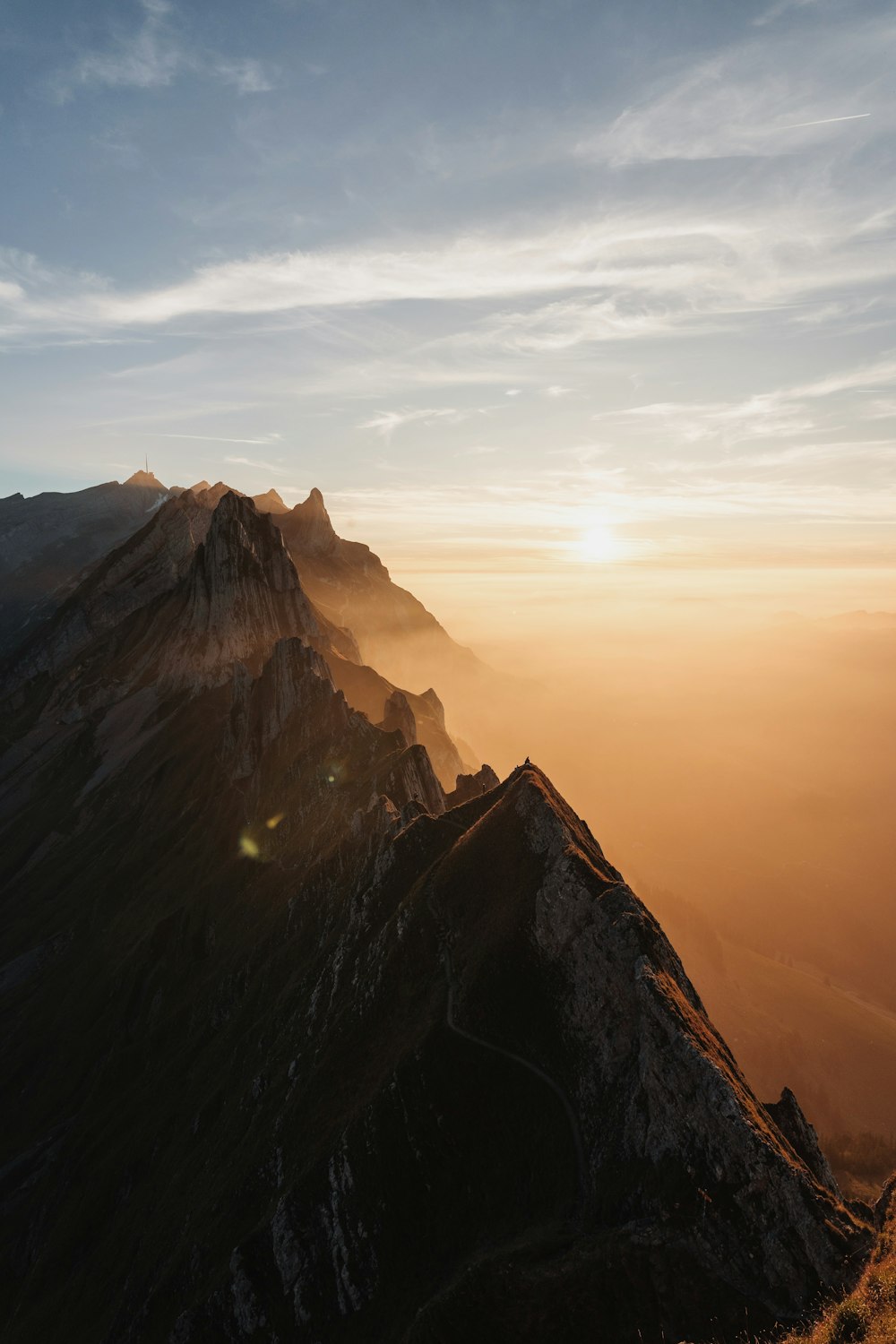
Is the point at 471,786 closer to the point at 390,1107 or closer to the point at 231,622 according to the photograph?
the point at 390,1107

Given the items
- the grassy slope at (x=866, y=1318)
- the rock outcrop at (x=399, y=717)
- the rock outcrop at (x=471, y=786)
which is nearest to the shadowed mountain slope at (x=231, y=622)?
the rock outcrop at (x=399, y=717)

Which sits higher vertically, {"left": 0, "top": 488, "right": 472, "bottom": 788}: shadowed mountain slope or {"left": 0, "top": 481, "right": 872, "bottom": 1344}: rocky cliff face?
{"left": 0, "top": 488, "right": 472, "bottom": 788}: shadowed mountain slope

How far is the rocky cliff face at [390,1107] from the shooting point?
105ft

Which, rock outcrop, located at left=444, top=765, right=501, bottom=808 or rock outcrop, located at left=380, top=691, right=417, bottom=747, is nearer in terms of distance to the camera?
rock outcrop, located at left=444, top=765, right=501, bottom=808

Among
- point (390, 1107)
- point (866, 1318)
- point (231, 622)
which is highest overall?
point (231, 622)

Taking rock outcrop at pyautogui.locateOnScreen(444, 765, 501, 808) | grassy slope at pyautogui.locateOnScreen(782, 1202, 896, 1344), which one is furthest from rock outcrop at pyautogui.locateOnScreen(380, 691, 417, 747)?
grassy slope at pyautogui.locateOnScreen(782, 1202, 896, 1344)

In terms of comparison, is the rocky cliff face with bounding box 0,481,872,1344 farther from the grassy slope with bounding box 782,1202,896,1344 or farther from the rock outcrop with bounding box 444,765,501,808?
the grassy slope with bounding box 782,1202,896,1344

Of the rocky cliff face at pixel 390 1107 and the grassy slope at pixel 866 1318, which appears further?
the rocky cliff face at pixel 390 1107

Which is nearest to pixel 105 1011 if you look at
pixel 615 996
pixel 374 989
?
pixel 374 989

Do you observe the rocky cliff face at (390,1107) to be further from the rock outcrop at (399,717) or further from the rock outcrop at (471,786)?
the rock outcrop at (399,717)

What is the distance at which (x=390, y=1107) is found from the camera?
43.3 meters

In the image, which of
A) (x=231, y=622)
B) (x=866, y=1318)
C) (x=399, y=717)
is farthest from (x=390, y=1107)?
(x=231, y=622)

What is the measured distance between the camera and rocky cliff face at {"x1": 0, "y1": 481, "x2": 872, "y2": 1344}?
105 ft

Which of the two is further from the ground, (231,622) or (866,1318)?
(231,622)
